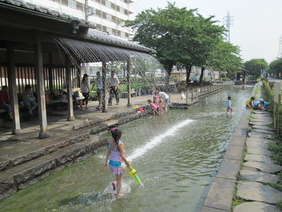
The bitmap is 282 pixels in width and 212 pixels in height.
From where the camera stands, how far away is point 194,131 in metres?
9.35

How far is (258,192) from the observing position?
401 centimetres

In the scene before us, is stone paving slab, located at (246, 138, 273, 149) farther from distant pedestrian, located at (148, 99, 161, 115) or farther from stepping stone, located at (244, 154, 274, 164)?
distant pedestrian, located at (148, 99, 161, 115)

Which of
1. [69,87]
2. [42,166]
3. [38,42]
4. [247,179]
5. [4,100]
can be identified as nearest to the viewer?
[247,179]

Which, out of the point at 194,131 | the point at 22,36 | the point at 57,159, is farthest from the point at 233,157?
the point at 22,36

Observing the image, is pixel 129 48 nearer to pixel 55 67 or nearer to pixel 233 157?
pixel 55 67

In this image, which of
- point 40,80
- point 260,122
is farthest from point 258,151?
point 40,80

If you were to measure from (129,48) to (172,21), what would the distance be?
15.0 metres

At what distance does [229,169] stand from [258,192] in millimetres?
960

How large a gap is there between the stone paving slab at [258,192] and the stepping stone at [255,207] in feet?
0.45

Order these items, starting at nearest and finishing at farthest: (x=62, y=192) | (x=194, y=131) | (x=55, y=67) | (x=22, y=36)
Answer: (x=62, y=192) < (x=22, y=36) < (x=194, y=131) < (x=55, y=67)

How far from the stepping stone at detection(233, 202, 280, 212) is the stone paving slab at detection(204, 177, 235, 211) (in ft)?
0.54

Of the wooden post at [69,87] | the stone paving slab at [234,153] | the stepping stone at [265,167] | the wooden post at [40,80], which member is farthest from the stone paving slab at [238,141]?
the wooden post at [69,87]

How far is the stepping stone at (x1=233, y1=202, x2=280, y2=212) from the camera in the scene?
3.49m

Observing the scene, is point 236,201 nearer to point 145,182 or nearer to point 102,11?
point 145,182
